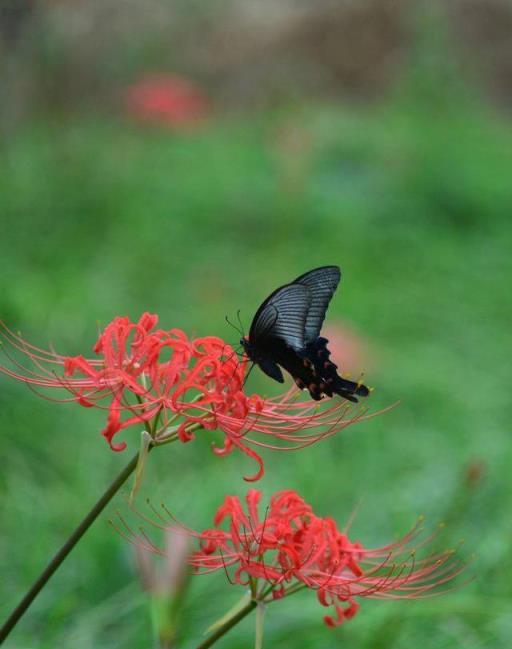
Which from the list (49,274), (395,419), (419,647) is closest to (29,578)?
(419,647)

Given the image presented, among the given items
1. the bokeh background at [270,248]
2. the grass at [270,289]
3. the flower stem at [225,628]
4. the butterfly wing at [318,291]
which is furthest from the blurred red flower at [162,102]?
the flower stem at [225,628]

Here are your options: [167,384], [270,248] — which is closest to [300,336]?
[167,384]

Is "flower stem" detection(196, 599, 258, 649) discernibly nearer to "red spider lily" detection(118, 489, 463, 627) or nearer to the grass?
"red spider lily" detection(118, 489, 463, 627)

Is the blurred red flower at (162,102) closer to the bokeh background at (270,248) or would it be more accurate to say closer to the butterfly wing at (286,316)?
the bokeh background at (270,248)

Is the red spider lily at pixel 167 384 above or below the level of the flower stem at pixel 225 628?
above

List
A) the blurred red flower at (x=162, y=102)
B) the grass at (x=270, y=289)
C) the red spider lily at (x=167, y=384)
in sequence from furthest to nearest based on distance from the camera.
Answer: the blurred red flower at (x=162, y=102)
the grass at (x=270, y=289)
the red spider lily at (x=167, y=384)

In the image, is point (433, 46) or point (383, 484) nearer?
point (383, 484)

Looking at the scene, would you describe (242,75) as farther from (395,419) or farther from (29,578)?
(29,578)
